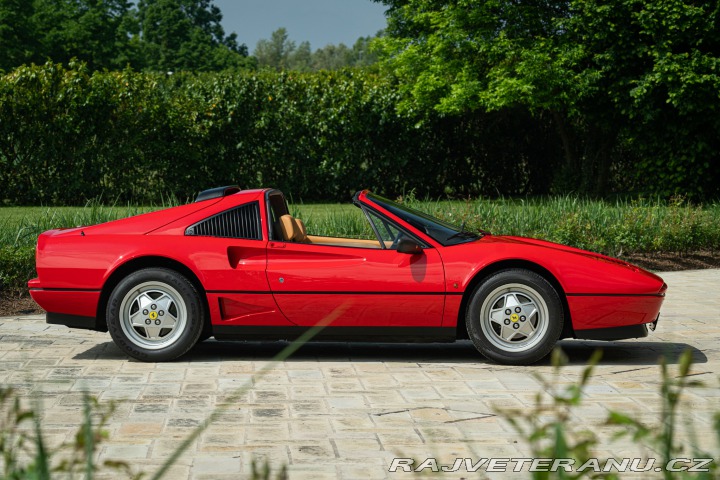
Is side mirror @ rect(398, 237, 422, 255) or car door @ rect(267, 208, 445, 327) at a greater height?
side mirror @ rect(398, 237, 422, 255)

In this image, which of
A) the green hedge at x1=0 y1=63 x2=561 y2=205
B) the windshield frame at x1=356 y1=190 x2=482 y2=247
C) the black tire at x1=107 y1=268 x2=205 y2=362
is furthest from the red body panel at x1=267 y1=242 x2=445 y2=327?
the green hedge at x1=0 y1=63 x2=561 y2=205

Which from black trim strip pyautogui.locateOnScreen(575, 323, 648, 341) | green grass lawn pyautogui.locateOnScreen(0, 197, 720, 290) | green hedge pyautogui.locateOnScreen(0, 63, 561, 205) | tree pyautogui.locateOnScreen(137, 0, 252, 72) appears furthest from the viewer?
tree pyautogui.locateOnScreen(137, 0, 252, 72)

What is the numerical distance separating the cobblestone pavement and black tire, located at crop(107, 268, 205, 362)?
142 mm

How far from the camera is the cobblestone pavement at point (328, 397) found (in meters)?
4.62

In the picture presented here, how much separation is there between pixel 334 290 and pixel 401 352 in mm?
1010

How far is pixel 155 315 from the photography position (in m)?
6.83

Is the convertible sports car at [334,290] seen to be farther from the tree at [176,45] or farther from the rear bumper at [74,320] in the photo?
the tree at [176,45]

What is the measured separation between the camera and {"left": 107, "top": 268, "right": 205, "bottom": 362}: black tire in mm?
6777

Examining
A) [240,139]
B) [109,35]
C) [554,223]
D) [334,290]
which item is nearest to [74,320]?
[334,290]

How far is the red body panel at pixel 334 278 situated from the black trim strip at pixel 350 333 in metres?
0.04

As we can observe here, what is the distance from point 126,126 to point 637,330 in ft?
53.3

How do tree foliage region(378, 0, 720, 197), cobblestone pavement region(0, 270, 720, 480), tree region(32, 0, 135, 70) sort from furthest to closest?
1. tree region(32, 0, 135, 70)
2. tree foliage region(378, 0, 720, 197)
3. cobblestone pavement region(0, 270, 720, 480)

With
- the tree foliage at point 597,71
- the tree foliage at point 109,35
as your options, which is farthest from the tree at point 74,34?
the tree foliage at point 597,71

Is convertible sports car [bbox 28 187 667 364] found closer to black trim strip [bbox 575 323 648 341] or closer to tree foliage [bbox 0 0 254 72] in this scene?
black trim strip [bbox 575 323 648 341]
